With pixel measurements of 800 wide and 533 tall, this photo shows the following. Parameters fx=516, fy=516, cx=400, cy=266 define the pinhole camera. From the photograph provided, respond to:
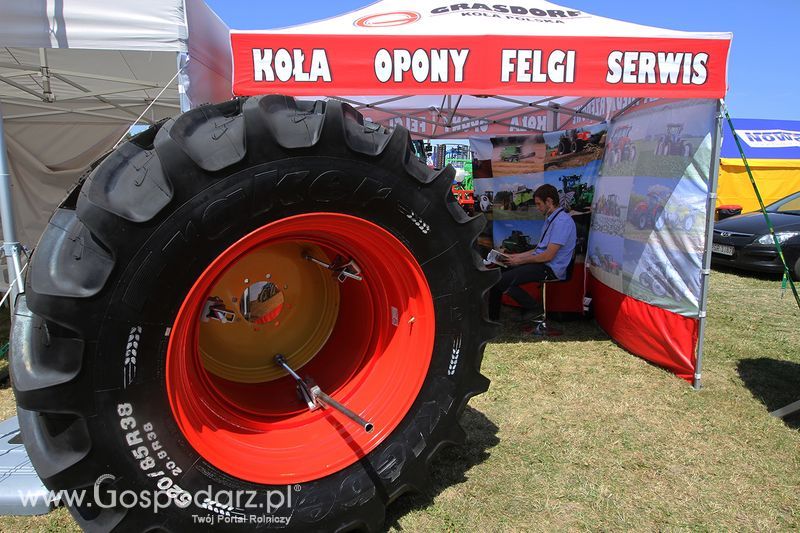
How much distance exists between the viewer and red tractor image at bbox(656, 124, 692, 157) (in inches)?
148

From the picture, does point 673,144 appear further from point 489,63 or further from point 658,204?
point 489,63

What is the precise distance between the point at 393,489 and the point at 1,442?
1.98 m

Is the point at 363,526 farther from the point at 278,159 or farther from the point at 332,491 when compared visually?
the point at 278,159

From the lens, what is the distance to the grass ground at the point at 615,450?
2.27 metres

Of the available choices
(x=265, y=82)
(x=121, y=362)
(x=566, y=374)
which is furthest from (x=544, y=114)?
(x=121, y=362)

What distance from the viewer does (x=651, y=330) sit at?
4.15 m

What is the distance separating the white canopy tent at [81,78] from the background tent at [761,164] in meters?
Result: 11.0

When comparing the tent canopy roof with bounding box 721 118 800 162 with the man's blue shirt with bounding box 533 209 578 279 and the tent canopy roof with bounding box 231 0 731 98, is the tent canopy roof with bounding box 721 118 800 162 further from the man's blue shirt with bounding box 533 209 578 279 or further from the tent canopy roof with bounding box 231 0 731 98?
the tent canopy roof with bounding box 231 0 731 98

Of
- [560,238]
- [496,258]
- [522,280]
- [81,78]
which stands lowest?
[522,280]

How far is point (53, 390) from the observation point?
137 centimetres

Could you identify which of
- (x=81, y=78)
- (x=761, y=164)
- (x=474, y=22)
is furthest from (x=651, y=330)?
(x=761, y=164)

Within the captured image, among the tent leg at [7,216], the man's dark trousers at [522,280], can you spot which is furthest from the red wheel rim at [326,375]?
the man's dark trousers at [522,280]

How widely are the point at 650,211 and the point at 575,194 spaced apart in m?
1.54

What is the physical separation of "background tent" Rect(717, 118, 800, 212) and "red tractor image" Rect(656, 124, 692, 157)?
855 centimetres
